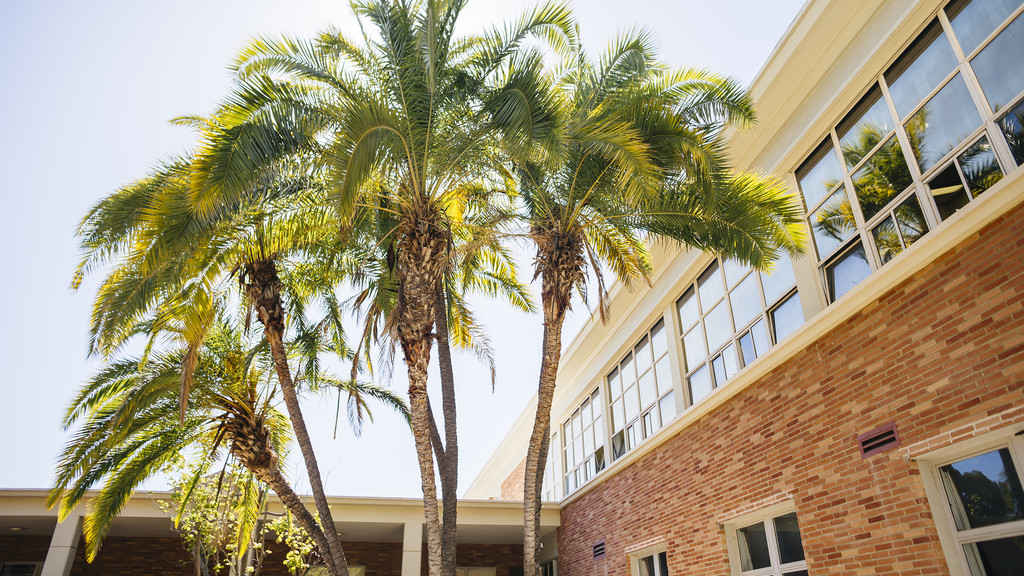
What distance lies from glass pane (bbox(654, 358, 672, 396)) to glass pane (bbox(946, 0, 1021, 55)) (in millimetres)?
7259

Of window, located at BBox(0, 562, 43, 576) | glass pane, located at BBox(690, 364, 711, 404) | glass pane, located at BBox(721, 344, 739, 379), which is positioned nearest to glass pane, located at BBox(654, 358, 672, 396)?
glass pane, located at BBox(690, 364, 711, 404)

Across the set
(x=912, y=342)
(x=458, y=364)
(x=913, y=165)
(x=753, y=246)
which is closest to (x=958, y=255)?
(x=912, y=342)

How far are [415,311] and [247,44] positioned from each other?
14.0 feet

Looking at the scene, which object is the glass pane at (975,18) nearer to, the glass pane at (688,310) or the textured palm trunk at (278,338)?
the glass pane at (688,310)

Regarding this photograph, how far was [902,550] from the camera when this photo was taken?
20.5 feet

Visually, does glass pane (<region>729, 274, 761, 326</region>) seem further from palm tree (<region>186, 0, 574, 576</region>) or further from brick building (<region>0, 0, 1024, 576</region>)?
palm tree (<region>186, 0, 574, 576</region>)

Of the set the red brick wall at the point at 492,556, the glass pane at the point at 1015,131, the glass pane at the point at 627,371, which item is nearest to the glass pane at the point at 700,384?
the glass pane at the point at 627,371

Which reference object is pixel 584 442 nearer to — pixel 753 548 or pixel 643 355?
pixel 643 355

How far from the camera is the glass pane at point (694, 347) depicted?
11.2 metres

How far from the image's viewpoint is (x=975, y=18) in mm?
6238

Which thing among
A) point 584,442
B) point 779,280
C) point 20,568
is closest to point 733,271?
point 779,280

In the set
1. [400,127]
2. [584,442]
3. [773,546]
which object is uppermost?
[400,127]

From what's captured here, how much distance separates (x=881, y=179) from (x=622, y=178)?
289 centimetres

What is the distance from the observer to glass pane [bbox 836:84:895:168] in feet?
24.4
